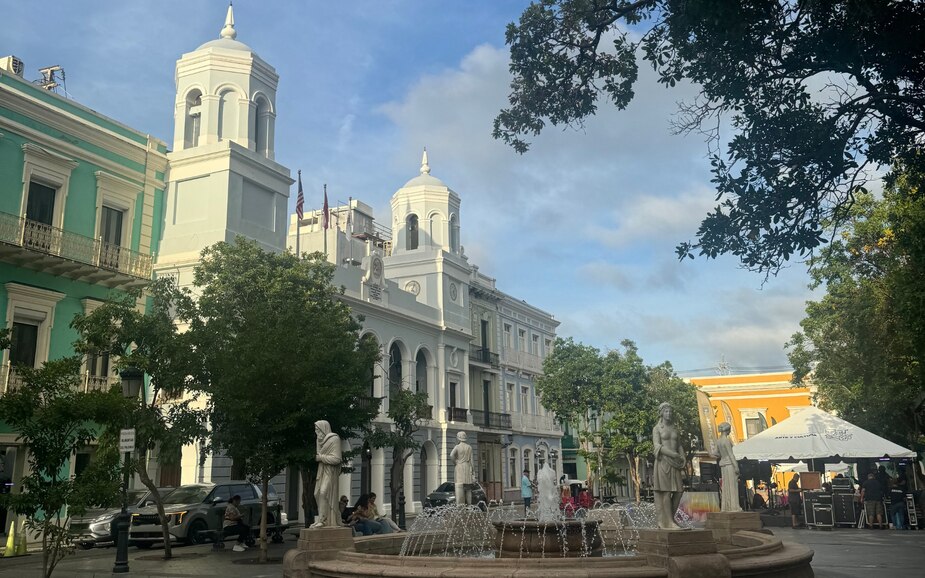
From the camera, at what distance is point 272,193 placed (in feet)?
91.7

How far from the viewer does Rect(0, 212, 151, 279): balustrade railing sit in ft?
65.5

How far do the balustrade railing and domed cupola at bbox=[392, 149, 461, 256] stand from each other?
18501 millimetres

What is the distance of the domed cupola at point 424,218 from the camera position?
135ft

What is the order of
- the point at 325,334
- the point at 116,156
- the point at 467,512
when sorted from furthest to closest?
the point at 116,156, the point at 325,334, the point at 467,512

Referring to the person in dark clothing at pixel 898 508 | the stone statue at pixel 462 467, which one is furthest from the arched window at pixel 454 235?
the stone statue at pixel 462 467

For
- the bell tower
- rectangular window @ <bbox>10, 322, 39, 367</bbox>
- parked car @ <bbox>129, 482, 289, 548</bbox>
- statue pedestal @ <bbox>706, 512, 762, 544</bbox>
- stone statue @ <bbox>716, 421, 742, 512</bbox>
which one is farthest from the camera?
the bell tower

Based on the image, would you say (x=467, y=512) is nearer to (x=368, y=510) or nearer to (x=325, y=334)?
(x=368, y=510)

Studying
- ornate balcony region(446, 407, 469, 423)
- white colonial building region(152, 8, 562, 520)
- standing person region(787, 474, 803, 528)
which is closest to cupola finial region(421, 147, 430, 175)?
white colonial building region(152, 8, 562, 520)

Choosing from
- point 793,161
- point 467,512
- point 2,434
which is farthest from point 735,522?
point 2,434

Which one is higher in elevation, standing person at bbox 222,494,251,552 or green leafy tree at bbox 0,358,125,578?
green leafy tree at bbox 0,358,125,578

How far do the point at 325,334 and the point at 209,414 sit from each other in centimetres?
305

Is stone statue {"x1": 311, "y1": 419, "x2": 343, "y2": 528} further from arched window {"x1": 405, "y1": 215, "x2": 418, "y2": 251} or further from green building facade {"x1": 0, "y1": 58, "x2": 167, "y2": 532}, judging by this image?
arched window {"x1": 405, "y1": 215, "x2": 418, "y2": 251}

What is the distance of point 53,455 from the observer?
10.4 metres

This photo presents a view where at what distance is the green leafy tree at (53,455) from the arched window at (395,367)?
76.8 feet
